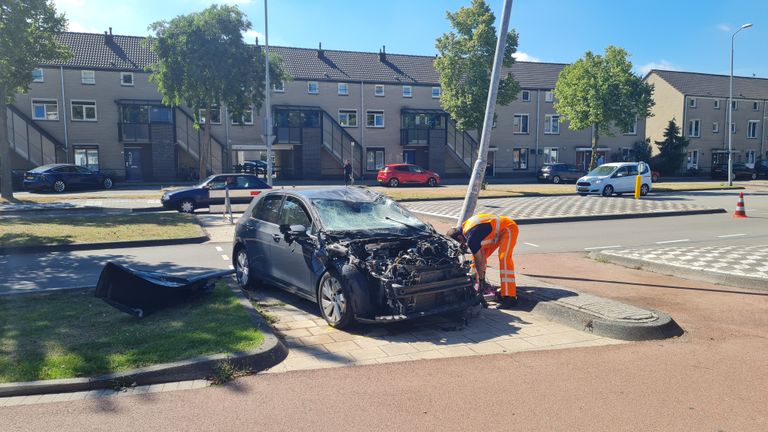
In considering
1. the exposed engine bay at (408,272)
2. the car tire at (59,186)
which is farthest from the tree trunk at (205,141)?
the exposed engine bay at (408,272)

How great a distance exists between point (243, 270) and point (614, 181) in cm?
2182

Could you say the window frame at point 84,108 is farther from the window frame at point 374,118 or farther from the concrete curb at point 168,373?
the concrete curb at point 168,373

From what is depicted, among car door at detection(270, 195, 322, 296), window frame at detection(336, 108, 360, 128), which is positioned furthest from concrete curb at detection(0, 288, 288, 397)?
window frame at detection(336, 108, 360, 128)

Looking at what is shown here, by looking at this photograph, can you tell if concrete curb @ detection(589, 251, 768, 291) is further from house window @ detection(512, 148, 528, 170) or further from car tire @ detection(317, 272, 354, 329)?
house window @ detection(512, 148, 528, 170)

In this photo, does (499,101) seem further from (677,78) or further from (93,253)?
(677,78)

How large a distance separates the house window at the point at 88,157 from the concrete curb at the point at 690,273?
36.0m

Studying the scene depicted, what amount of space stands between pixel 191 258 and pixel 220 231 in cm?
398

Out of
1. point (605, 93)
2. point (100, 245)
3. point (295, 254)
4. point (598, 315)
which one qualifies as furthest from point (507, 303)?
point (605, 93)

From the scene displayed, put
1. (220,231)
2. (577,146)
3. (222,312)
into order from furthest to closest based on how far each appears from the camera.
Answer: (577,146) < (220,231) < (222,312)

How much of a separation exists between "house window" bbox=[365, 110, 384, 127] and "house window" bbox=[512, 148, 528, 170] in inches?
498

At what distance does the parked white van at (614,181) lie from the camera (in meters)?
25.9

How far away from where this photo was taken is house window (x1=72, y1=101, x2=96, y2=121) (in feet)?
122

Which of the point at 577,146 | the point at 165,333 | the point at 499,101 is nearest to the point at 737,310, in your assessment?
the point at 165,333

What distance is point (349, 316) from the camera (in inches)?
237
